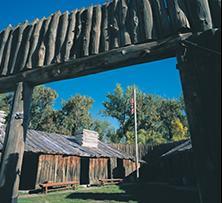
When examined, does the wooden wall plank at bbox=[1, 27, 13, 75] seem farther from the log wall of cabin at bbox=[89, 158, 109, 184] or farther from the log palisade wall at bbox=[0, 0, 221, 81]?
the log wall of cabin at bbox=[89, 158, 109, 184]

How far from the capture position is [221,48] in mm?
2857

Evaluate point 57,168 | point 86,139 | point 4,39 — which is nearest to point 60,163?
point 57,168

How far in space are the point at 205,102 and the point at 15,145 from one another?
3218 mm

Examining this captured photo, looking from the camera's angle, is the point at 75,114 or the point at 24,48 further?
the point at 75,114

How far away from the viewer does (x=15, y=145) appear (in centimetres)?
426

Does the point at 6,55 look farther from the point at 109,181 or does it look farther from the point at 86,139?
the point at 109,181

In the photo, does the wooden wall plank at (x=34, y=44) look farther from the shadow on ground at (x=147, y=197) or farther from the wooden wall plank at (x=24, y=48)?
the shadow on ground at (x=147, y=197)

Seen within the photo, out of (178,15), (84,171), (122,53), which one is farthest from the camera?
(84,171)

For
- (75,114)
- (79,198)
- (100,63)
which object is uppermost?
(75,114)

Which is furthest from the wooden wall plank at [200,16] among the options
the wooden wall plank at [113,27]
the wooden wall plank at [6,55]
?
the wooden wall plank at [6,55]

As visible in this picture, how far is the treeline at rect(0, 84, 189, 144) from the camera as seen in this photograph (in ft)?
160

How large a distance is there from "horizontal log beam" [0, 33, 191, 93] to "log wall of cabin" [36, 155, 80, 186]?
45.7 feet

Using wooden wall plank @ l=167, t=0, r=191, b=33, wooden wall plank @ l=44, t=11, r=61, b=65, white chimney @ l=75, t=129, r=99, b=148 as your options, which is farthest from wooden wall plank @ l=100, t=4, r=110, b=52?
white chimney @ l=75, t=129, r=99, b=148

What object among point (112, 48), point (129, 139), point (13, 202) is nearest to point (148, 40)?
point (112, 48)
